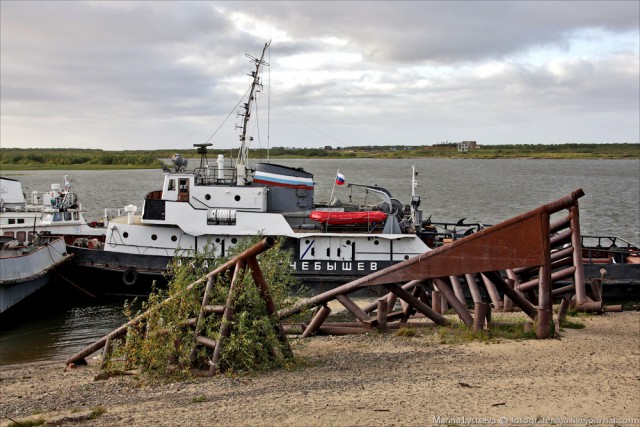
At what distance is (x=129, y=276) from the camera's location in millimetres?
25125

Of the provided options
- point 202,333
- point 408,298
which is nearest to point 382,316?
point 408,298

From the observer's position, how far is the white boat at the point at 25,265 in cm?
2220

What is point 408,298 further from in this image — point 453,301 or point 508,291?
point 508,291

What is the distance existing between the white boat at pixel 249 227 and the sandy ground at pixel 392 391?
1178cm

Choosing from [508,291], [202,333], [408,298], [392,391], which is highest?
[508,291]

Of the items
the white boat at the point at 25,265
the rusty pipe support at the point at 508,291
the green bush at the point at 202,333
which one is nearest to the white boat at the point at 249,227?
the white boat at the point at 25,265

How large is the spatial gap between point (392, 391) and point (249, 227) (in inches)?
604

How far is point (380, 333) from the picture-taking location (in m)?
13.3

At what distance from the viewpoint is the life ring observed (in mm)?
24984

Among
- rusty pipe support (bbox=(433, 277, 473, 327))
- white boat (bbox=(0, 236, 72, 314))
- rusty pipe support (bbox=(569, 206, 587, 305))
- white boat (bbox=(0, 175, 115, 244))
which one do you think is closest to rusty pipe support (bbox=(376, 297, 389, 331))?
rusty pipe support (bbox=(433, 277, 473, 327))

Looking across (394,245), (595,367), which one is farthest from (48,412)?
(394,245)

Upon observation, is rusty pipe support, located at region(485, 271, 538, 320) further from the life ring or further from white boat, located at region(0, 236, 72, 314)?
white boat, located at region(0, 236, 72, 314)

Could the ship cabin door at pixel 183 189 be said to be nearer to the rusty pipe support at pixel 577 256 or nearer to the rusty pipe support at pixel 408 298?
the rusty pipe support at pixel 408 298

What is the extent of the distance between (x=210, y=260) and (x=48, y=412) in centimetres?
386
